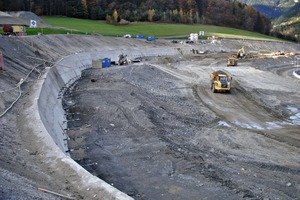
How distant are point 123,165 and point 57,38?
34175 millimetres

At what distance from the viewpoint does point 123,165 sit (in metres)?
15.9

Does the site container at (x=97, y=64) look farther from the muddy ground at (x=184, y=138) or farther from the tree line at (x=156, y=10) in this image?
the tree line at (x=156, y=10)

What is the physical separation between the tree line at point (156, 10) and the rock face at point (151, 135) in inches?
2597

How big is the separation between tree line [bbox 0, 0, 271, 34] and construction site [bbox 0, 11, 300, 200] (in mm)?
65800

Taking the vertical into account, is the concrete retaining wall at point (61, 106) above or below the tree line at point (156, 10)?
below

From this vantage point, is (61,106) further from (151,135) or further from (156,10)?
(156,10)

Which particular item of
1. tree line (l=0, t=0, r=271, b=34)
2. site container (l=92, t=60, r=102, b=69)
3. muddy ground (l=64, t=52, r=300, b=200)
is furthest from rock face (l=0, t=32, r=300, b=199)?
tree line (l=0, t=0, r=271, b=34)

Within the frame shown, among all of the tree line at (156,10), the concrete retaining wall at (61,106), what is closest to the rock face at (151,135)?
the concrete retaining wall at (61,106)

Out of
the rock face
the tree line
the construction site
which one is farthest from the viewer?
the tree line

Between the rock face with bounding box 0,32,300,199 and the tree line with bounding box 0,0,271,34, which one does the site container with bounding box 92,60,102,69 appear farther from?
the tree line with bounding box 0,0,271,34

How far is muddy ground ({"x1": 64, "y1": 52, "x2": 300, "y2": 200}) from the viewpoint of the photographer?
14172mm

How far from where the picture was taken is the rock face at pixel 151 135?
43.4 ft

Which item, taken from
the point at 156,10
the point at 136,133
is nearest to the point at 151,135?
the point at 136,133

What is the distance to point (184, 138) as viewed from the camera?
20266mm
